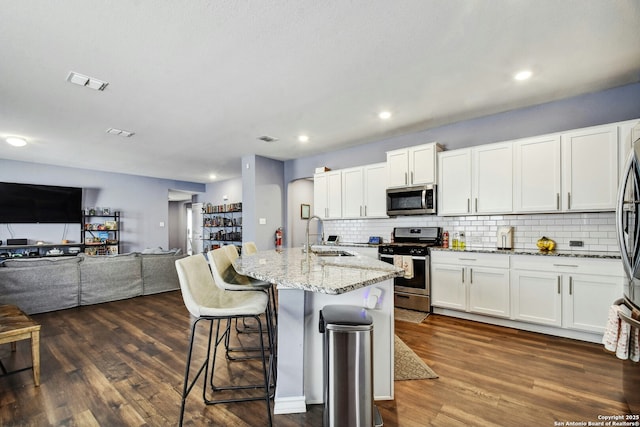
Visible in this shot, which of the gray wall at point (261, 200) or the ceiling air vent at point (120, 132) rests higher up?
the ceiling air vent at point (120, 132)

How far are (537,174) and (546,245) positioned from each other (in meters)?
0.83

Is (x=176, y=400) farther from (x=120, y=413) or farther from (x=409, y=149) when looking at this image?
(x=409, y=149)

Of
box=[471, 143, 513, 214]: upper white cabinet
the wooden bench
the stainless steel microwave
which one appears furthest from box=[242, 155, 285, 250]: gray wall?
box=[471, 143, 513, 214]: upper white cabinet

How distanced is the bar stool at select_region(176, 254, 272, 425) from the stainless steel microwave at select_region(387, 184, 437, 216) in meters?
2.78

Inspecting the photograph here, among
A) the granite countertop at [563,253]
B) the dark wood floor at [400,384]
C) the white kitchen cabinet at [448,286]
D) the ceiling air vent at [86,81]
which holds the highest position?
the ceiling air vent at [86,81]

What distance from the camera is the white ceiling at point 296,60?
1.93m

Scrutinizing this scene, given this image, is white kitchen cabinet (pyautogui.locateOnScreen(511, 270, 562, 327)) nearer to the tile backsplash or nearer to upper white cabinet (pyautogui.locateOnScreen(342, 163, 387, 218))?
the tile backsplash

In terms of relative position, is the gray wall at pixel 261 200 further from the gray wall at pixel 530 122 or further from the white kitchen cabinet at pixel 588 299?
the white kitchen cabinet at pixel 588 299

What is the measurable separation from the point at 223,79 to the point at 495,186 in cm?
334

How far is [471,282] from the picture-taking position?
353 cm

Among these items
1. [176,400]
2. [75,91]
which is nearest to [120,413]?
[176,400]

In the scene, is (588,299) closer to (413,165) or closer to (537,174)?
(537,174)

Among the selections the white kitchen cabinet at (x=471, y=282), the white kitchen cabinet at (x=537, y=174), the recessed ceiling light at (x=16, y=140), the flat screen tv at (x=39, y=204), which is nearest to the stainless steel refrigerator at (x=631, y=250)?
the white kitchen cabinet at (x=537, y=174)

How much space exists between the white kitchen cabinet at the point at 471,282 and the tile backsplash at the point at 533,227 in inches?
20.1
